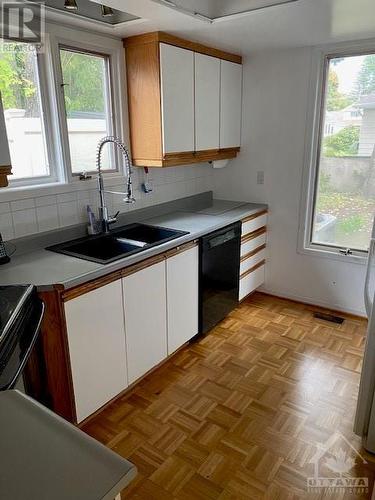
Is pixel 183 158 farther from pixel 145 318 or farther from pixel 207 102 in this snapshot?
pixel 145 318

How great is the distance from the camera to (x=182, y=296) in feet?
8.09

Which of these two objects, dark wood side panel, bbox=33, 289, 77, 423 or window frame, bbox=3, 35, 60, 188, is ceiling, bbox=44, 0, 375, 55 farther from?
dark wood side panel, bbox=33, 289, 77, 423

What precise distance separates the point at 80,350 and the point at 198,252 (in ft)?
3.53

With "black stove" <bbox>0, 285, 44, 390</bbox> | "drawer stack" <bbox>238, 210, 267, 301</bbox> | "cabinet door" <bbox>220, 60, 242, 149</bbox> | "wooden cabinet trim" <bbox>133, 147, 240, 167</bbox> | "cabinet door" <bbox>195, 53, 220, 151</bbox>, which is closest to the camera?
"black stove" <bbox>0, 285, 44, 390</bbox>

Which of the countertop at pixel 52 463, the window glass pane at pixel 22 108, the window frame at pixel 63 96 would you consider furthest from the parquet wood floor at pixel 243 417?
the window glass pane at pixel 22 108

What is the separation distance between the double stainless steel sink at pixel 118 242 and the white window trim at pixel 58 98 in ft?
1.12

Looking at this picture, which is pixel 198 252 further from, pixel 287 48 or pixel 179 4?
pixel 287 48

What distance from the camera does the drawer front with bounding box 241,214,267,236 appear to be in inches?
119

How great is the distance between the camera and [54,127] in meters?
2.18

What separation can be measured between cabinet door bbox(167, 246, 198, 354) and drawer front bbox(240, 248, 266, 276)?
2.21 ft

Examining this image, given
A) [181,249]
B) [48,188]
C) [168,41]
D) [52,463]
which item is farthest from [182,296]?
[52,463]

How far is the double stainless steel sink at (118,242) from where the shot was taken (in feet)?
7.05

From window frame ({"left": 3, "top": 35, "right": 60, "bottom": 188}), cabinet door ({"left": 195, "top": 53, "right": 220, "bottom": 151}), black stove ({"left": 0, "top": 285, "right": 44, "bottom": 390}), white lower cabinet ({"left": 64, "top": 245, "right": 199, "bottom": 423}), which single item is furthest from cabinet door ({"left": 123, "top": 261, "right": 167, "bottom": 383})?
cabinet door ({"left": 195, "top": 53, "right": 220, "bottom": 151})

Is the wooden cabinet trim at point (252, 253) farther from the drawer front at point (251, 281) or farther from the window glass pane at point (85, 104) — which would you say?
the window glass pane at point (85, 104)
